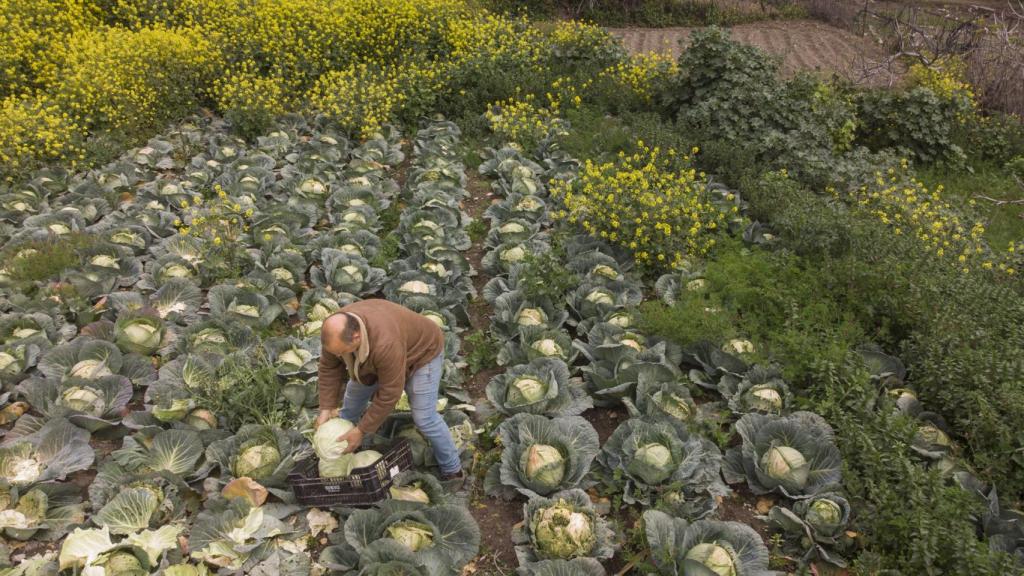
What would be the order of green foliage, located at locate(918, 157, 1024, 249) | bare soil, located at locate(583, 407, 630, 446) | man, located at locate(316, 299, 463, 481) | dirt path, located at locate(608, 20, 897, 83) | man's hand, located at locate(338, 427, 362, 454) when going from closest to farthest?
1. man, located at locate(316, 299, 463, 481)
2. man's hand, located at locate(338, 427, 362, 454)
3. bare soil, located at locate(583, 407, 630, 446)
4. green foliage, located at locate(918, 157, 1024, 249)
5. dirt path, located at locate(608, 20, 897, 83)

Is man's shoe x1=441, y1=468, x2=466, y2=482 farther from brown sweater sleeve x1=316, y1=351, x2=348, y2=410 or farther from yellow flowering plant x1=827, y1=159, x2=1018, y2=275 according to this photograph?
yellow flowering plant x1=827, y1=159, x2=1018, y2=275

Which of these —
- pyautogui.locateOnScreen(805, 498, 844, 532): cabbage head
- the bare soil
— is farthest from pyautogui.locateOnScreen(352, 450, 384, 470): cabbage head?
pyautogui.locateOnScreen(805, 498, 844, 532): cabbage head

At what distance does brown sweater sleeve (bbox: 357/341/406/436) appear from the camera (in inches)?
147

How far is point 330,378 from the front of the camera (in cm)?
408

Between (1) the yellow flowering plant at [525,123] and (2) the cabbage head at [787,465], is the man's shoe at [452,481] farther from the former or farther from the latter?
(1) the yellow flowering plant at [525,123]

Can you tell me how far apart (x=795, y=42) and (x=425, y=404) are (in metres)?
16.6

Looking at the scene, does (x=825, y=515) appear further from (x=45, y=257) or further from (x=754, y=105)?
(x=45, y=257)

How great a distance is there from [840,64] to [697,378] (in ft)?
41.6

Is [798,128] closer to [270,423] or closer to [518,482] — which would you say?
[518,482]

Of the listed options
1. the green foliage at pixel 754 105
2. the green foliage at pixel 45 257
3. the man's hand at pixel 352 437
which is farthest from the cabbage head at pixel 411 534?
the green foliage at pixel 754 105

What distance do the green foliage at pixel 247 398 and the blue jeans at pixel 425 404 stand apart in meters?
0.76

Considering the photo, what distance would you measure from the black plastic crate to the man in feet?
0.72

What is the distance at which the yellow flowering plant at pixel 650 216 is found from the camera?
707cm

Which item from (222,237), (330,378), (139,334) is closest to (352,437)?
(330,378)
